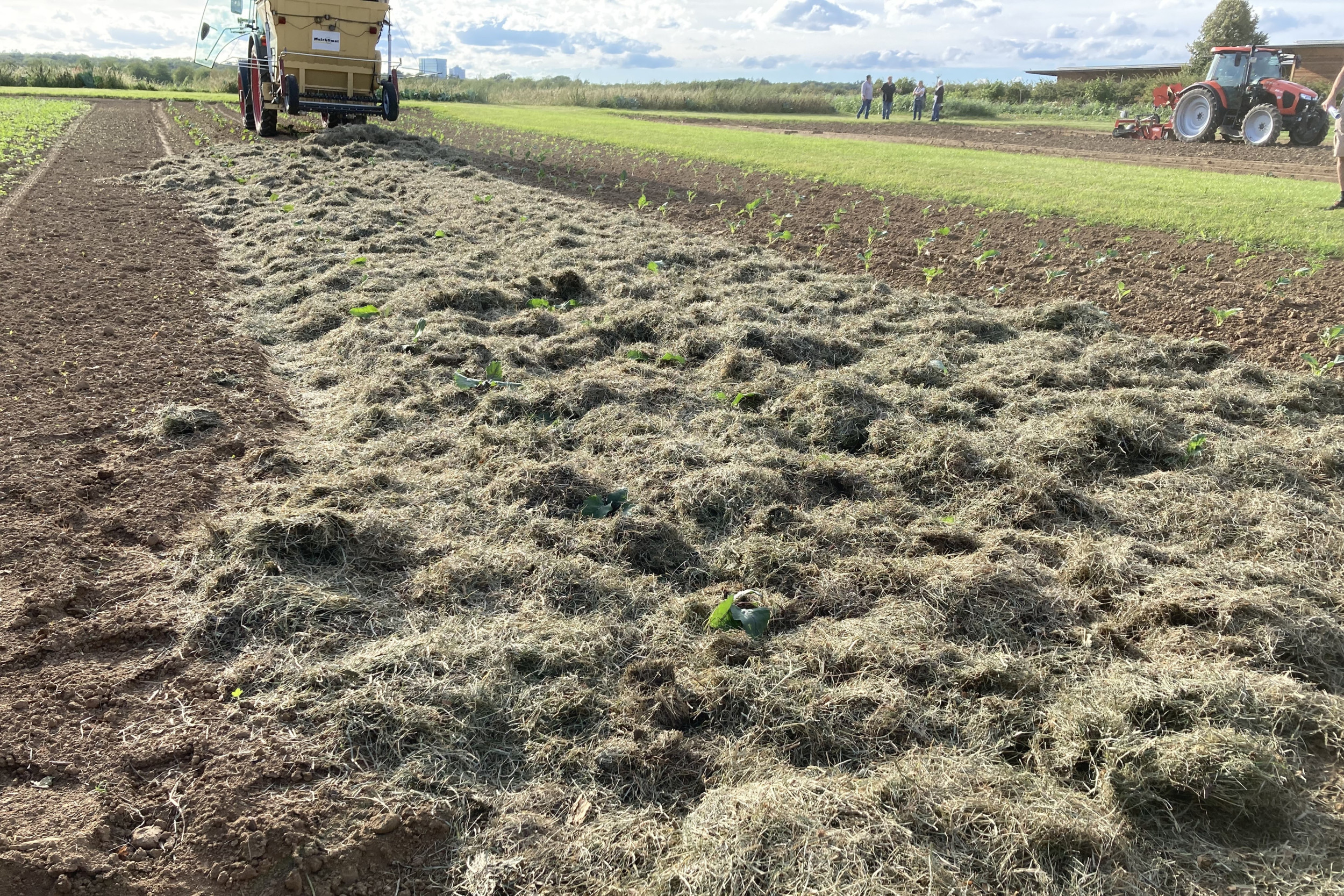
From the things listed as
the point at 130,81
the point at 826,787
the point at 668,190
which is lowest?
the point at 826,787

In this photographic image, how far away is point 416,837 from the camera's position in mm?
2426

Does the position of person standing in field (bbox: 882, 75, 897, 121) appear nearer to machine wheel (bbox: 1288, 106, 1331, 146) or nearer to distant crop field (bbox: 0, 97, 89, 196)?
machine wheel (bbox: 1288, 106, 1331, 146)

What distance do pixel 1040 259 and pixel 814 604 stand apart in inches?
290

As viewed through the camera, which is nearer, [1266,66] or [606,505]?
[606,505]

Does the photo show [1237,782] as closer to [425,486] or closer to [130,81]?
[425,486]

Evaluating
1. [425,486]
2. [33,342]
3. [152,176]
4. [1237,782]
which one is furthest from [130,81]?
[1237,782]

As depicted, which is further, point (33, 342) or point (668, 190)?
point (668, 190)

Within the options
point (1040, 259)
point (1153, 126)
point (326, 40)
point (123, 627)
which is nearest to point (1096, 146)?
point (1153, 126)

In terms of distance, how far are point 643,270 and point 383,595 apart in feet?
19.0

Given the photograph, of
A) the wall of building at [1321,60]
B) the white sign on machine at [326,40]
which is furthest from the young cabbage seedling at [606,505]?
the wall of building at [1321,60]

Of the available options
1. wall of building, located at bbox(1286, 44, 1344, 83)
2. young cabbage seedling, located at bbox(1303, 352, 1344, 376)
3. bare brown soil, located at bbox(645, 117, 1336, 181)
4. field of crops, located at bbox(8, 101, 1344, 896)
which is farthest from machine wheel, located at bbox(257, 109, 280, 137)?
wall of building, located at bbox(1286, 44, 1344, 83)

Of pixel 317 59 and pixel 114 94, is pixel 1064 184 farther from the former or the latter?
pixel 114 94

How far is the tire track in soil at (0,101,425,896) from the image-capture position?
234 centimetres

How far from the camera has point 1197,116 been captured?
79.1 feet
